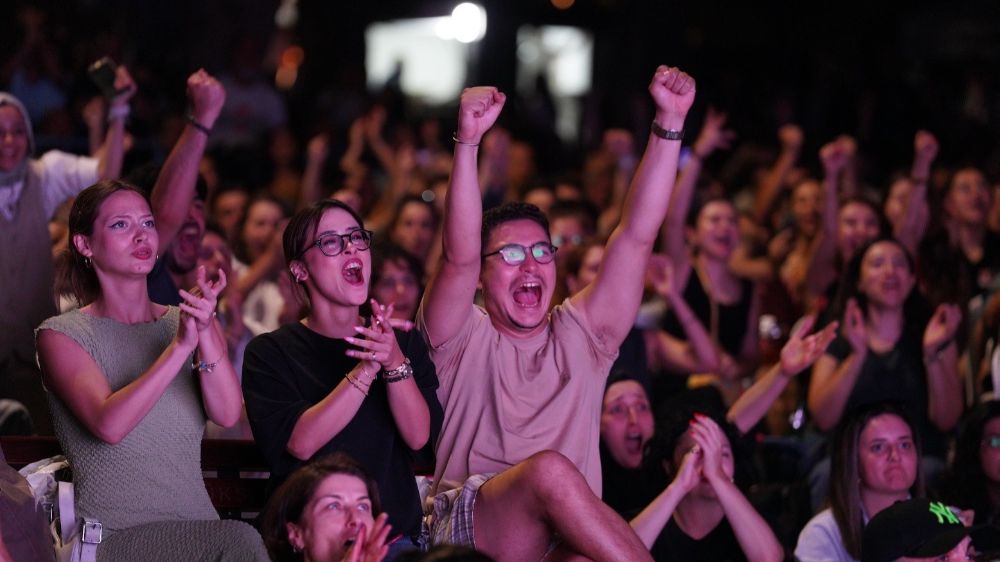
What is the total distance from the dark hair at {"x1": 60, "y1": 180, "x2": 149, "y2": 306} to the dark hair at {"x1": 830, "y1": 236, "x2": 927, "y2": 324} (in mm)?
3216

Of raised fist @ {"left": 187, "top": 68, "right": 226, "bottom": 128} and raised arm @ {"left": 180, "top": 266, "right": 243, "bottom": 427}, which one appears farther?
raised fist @ {"left": 187, "top": 68, "right": 226, "bottom": 128}

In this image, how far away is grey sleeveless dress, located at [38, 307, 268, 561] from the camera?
398cm

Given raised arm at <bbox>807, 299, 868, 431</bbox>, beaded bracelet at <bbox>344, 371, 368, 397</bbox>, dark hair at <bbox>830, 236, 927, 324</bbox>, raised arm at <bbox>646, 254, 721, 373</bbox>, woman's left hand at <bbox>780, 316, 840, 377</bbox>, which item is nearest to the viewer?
beaded bracelet at <bbox>344, 371, 368, 397</bbox>

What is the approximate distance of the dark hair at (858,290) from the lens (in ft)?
21.4

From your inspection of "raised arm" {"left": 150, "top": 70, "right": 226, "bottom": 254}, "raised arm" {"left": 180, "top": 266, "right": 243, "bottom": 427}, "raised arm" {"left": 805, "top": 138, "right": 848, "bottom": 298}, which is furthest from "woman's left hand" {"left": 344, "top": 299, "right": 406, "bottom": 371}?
"raised arm" {"left": 805, "top": 138, "right": 848, "bottom": 298}

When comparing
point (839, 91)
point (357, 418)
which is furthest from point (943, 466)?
point (839, 91)

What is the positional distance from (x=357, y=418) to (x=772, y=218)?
17.3ft

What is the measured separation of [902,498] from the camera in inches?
216

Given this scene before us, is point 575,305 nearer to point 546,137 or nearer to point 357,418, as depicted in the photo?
point 357,418

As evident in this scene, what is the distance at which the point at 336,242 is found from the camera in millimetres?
4344

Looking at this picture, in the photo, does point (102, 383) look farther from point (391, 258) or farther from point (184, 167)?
point (391, 258)

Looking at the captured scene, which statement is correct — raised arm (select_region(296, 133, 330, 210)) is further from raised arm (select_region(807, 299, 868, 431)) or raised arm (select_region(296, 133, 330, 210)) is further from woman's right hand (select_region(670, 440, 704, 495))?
woman's right hand (select_region(670, 440, 704, 495))

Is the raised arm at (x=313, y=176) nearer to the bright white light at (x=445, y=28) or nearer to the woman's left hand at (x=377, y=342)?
the woman's left hand at (x=377, y=342)

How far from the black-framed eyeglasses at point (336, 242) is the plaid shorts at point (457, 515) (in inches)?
28.0
